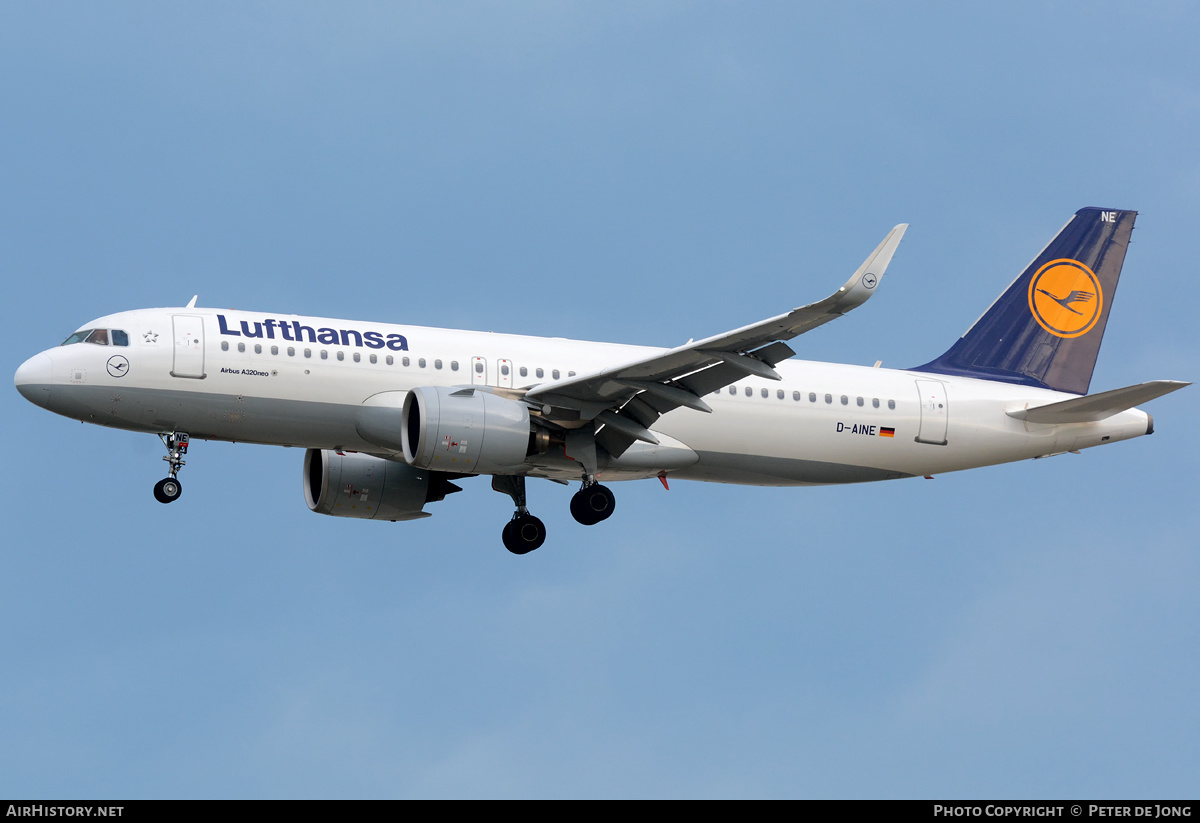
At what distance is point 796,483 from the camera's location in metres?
37.0

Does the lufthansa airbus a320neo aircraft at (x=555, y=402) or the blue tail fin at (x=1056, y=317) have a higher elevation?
the blue tail fin at (x=1056, y=317)

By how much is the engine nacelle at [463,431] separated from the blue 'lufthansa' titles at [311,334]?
172 cm

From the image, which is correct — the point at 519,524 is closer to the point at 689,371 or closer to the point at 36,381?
the point at 689,371

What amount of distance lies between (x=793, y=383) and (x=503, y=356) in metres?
6.91

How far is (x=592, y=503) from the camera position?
34.7 meters

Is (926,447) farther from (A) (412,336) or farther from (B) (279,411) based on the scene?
(B) (279,411)

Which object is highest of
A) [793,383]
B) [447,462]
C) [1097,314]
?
[1097,314]

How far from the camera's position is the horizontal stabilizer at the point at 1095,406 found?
3416 centimetres

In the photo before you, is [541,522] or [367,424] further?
[541,522]

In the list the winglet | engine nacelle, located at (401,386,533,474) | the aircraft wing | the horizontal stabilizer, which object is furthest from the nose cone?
the horizontal stabilizer

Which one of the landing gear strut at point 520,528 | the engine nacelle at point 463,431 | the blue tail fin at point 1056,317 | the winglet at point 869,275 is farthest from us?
the blue tail fin at point 1056,317

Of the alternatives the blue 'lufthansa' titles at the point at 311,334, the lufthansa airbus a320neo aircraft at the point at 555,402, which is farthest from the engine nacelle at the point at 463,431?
the blue 'lufthansa' titles at the point at 311,334

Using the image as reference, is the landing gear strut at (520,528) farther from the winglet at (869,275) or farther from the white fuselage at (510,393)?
the winglet at (869,275)

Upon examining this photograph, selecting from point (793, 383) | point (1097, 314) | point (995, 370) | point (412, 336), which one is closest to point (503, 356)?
point (412, 336)
